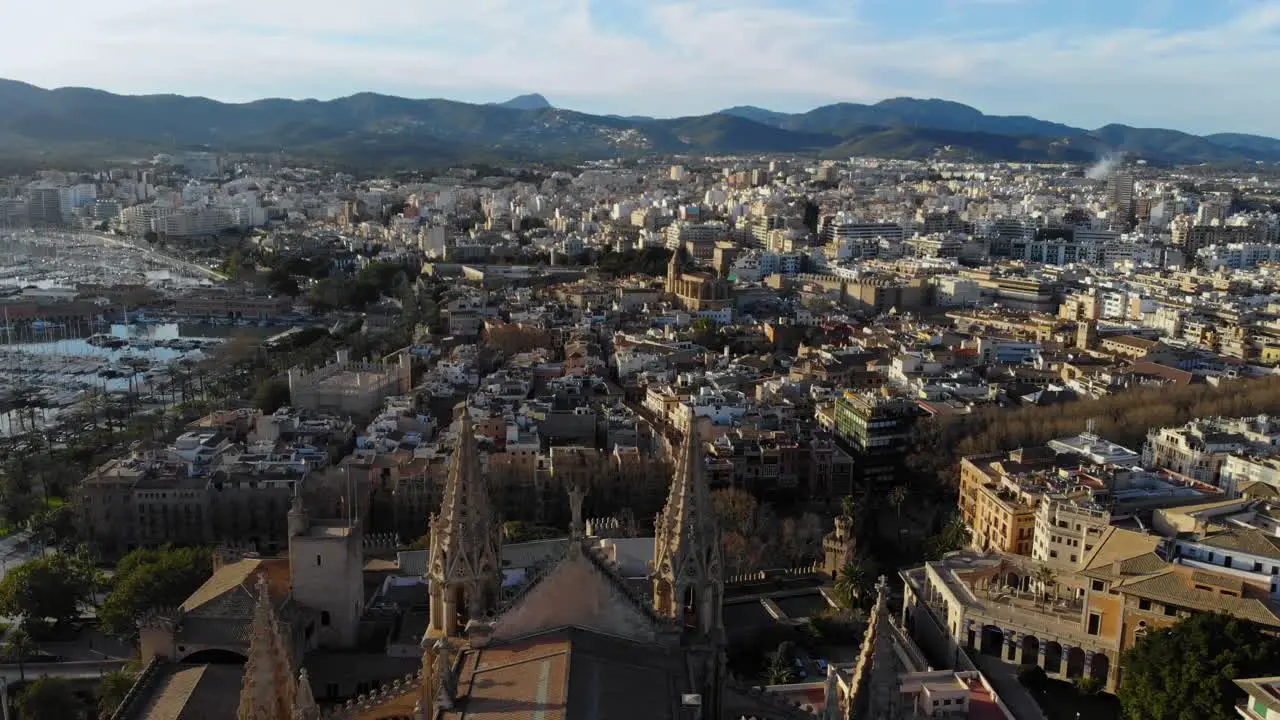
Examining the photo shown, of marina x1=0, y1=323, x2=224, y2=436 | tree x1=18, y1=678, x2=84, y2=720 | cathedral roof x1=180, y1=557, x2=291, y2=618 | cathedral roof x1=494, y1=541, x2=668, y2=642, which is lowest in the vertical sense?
marina x1=0, y1=323, x2=224, y2=436

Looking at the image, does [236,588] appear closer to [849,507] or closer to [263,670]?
[263,670]

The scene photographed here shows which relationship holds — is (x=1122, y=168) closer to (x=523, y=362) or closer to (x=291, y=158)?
(x=291, y=158)

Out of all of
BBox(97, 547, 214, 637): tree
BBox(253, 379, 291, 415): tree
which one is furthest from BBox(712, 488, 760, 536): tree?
BBox(253, 379, 291, 415): tree

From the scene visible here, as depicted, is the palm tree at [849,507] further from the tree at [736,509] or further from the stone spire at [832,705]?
the stone spire at [832,705]

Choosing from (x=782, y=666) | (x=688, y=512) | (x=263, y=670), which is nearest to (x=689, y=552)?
(x=688, y=512)

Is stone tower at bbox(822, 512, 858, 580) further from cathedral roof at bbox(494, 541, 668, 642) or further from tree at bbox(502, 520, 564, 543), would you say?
cathedral roof at bbox(494, 541, 668, 642)

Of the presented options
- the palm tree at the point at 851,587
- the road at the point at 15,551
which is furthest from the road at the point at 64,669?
the palm tree at the point at 851,587

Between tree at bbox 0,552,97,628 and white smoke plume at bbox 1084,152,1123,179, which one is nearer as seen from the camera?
tree at bbox 0,552,97,628
